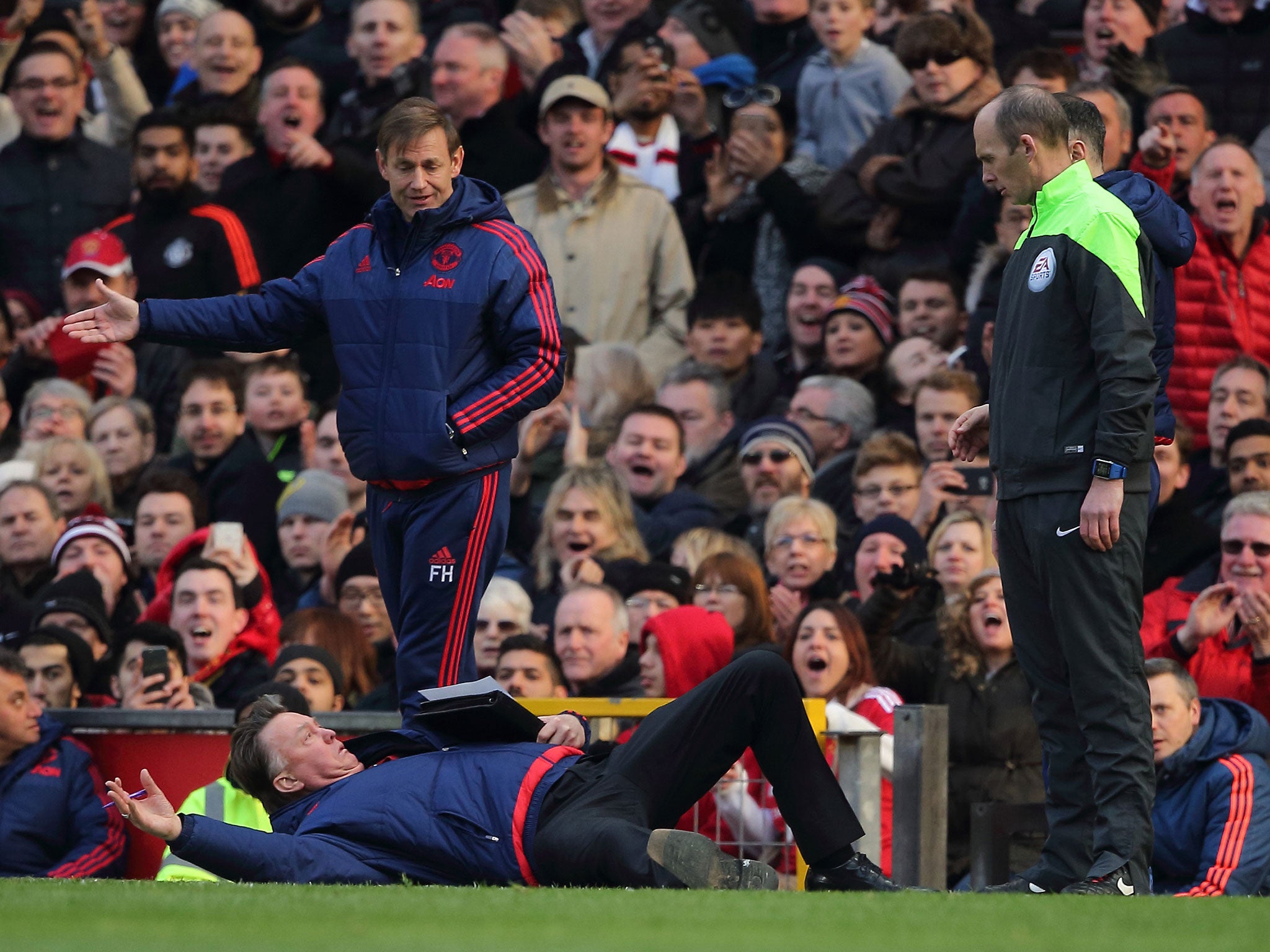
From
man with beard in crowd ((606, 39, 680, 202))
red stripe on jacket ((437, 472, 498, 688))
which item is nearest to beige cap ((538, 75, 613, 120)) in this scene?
man with beard in crowd ((606, 39, 680, 202))

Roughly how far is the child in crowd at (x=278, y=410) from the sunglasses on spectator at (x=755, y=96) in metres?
3.10

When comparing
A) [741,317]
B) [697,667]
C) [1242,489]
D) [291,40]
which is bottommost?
[697,667]

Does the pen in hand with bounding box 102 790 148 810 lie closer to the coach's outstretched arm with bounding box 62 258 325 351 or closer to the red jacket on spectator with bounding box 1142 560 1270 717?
the coach's outstretched arm with bounding box 62 258 325 351

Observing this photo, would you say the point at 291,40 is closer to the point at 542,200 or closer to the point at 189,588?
the point at 542,200

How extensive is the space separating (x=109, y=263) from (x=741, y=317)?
4.33 metres

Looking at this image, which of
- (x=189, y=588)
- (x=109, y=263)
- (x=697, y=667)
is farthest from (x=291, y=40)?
(x=697, y=667)

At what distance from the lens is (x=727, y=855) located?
638cm

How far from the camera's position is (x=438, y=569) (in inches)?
292

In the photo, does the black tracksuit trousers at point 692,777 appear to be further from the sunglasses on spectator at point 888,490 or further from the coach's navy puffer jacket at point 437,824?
the sunglasses on spectator at point 888,490

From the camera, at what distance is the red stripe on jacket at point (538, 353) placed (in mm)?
7367

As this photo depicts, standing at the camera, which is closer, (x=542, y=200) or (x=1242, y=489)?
(x=1242, y=489)

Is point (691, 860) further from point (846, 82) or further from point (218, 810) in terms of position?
point (846, 82)

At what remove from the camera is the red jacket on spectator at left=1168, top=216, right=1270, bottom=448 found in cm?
1031

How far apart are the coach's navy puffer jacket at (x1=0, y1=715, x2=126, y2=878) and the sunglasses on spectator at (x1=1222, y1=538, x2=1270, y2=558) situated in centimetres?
481
